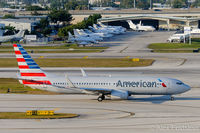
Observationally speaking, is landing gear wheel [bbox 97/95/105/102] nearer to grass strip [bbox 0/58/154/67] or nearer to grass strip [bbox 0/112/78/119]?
grass strip [bbox 0/112/78/119]

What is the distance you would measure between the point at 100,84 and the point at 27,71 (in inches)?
382

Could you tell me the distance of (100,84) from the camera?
53.2 m

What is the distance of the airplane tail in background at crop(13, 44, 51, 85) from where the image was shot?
175 feet

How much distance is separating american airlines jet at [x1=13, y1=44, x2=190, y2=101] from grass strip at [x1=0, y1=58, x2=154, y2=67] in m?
35.4

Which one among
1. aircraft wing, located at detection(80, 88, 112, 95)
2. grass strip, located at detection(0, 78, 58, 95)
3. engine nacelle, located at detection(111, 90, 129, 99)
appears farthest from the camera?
grass strip, located at detection(0, 78, 58, 95)

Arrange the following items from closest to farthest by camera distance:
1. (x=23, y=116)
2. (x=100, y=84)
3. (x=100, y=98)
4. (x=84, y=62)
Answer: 1. (x=23, y=116)
2. (x=100, y=84)
3. (x=100, y=98)
4. (x=84, y=62)

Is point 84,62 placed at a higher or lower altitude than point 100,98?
lower

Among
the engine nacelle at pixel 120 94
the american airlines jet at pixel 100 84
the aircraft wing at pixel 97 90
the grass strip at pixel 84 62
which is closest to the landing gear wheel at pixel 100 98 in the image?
the american airlines jet at pixel 100 84

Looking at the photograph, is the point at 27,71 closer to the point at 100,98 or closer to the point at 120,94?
the point at 100,98

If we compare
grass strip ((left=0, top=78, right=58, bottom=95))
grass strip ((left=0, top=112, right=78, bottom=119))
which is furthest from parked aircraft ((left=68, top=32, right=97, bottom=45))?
grass strip ((left=0, top=112, right=78, bottom=119))

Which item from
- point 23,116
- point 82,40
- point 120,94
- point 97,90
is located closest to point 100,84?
point 97,90

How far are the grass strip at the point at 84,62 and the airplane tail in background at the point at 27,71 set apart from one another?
118 ft

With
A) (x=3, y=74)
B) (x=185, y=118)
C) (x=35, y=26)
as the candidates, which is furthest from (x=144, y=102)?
(x=35, y=26)

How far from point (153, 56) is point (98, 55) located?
14716mm
